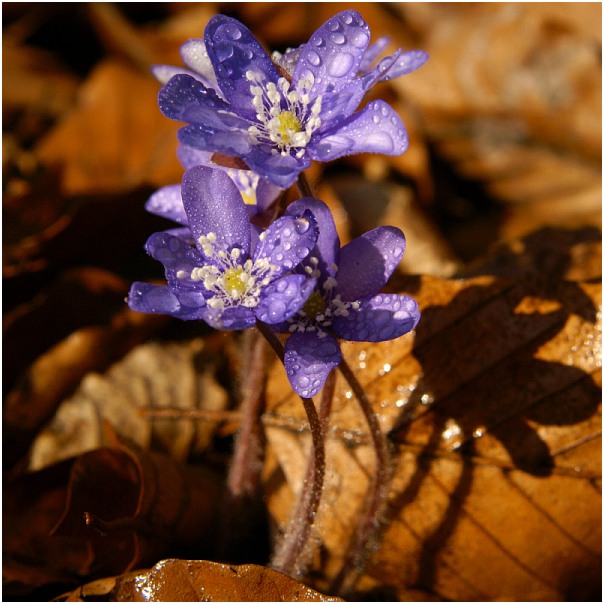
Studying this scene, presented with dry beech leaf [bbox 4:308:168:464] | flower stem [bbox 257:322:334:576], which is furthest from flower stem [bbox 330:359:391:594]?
dry beech leaf [bbox 4:308:168:464]

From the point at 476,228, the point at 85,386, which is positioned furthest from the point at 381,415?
the point at 476,228

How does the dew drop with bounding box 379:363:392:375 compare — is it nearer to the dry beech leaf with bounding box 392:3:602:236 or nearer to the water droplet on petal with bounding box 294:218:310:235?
the water droplet on petal with bounding box 294:218:310:235

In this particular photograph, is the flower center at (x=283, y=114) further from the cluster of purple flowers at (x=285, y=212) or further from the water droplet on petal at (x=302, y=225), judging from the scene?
the water droplet on petal at (x=302, y=225)

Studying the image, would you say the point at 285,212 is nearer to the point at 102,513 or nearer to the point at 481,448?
the point at 481,448

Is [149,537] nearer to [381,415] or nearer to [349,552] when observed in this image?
[349,552]

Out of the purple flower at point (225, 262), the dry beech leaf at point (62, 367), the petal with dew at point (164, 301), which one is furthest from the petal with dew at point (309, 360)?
the dry beech leaf at point (62, 367)

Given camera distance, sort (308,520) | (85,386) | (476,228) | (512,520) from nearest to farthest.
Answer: (308,520) → (512,520) → (85,386) → (476,228)
